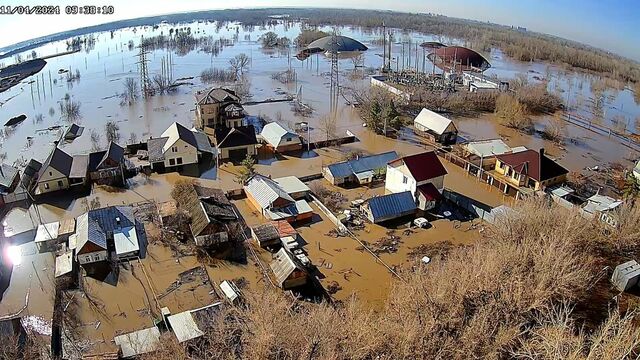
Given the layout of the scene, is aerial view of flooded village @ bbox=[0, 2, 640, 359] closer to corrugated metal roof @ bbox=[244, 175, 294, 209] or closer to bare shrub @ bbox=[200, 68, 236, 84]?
corrugated metal roof @ bbox=[244, 175, 294, 209]

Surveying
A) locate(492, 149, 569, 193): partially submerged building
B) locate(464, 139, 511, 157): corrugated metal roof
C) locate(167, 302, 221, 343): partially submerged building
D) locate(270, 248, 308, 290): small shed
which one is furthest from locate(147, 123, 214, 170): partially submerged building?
locate(492, 149, 569, 193): partially submerged building

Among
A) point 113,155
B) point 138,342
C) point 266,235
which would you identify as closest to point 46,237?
point 113,155

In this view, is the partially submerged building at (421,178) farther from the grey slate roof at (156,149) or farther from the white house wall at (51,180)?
the white house wall at (51,180)

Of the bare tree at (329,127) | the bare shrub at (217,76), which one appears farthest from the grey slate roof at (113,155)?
the bare shrub at (217,76)

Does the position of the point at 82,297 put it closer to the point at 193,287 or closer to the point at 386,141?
the point at 193,287

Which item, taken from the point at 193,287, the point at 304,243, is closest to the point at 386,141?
the point at 304,243
